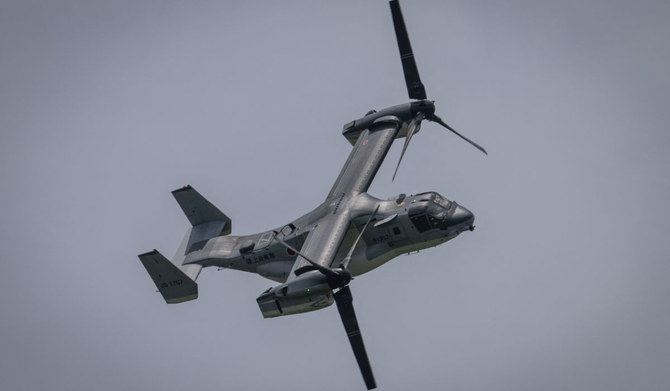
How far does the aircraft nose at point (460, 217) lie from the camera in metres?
72.4

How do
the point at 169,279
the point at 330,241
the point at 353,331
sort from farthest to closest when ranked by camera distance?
the point at 169,279 < the point at 330,241 < the point at 353,331

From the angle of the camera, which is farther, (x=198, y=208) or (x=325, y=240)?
(x=198, y=208)

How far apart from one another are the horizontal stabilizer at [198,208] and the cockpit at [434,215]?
1345 cm

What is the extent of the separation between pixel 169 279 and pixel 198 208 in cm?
712

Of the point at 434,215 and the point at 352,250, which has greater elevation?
the point at 434,215

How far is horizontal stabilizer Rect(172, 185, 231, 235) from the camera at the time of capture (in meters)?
77.9

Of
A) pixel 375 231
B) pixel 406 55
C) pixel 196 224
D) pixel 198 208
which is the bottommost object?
pixel 375 231

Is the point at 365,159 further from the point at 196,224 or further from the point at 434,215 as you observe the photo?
the point at 196,224

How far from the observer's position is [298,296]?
6750 centimetres

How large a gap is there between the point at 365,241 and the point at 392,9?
1735 cm

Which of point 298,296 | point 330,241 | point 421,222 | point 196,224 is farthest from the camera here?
point 196,224

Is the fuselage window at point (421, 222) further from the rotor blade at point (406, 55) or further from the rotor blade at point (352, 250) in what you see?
the rotor blade at point (406, 55)

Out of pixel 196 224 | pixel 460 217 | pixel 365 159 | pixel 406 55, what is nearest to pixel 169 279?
pixel 196 224

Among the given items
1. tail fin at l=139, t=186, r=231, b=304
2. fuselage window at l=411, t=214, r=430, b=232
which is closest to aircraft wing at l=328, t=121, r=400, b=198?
fuselage window at l=411, t=214, r=430, b=232
